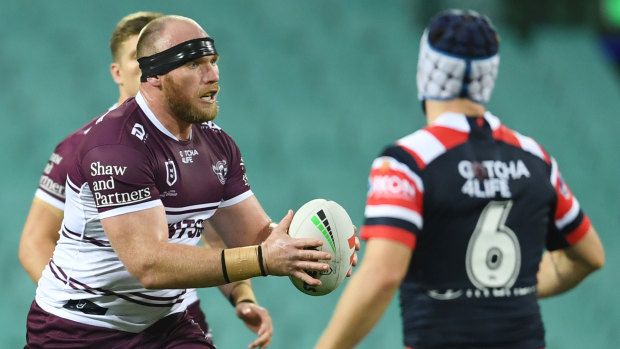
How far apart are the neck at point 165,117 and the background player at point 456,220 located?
3.37 feet

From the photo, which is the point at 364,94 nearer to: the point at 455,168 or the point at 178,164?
the point at 178,164

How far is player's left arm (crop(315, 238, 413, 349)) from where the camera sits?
2705 millimetres

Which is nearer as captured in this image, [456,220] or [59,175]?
[456,220]

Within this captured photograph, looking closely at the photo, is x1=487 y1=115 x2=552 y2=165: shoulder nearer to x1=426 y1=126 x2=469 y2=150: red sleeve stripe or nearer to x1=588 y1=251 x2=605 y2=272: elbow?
x1=426 y1=126 x2=469 y2=150: red sleeve stripe

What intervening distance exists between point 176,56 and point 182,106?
7.8 inches

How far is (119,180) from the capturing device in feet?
10.9

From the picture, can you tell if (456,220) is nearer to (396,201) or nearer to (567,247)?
(396,201)

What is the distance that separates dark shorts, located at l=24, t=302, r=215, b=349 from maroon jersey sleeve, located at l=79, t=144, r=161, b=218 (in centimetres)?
60

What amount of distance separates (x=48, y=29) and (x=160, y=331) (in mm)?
5105

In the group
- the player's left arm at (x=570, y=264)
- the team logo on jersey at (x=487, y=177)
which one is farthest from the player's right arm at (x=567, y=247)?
the team logo on jersey at (x=487, y=177)

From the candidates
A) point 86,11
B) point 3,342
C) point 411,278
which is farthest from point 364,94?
point 411,278

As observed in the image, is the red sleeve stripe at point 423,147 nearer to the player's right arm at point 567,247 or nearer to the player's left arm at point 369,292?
the player's left arm at point 369,292

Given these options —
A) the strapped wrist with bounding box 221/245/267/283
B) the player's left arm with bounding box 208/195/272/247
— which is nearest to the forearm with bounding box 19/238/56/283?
the player's left arm with bounding box 208/195/272/247

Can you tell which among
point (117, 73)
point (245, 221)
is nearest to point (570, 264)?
point (245, 221)
